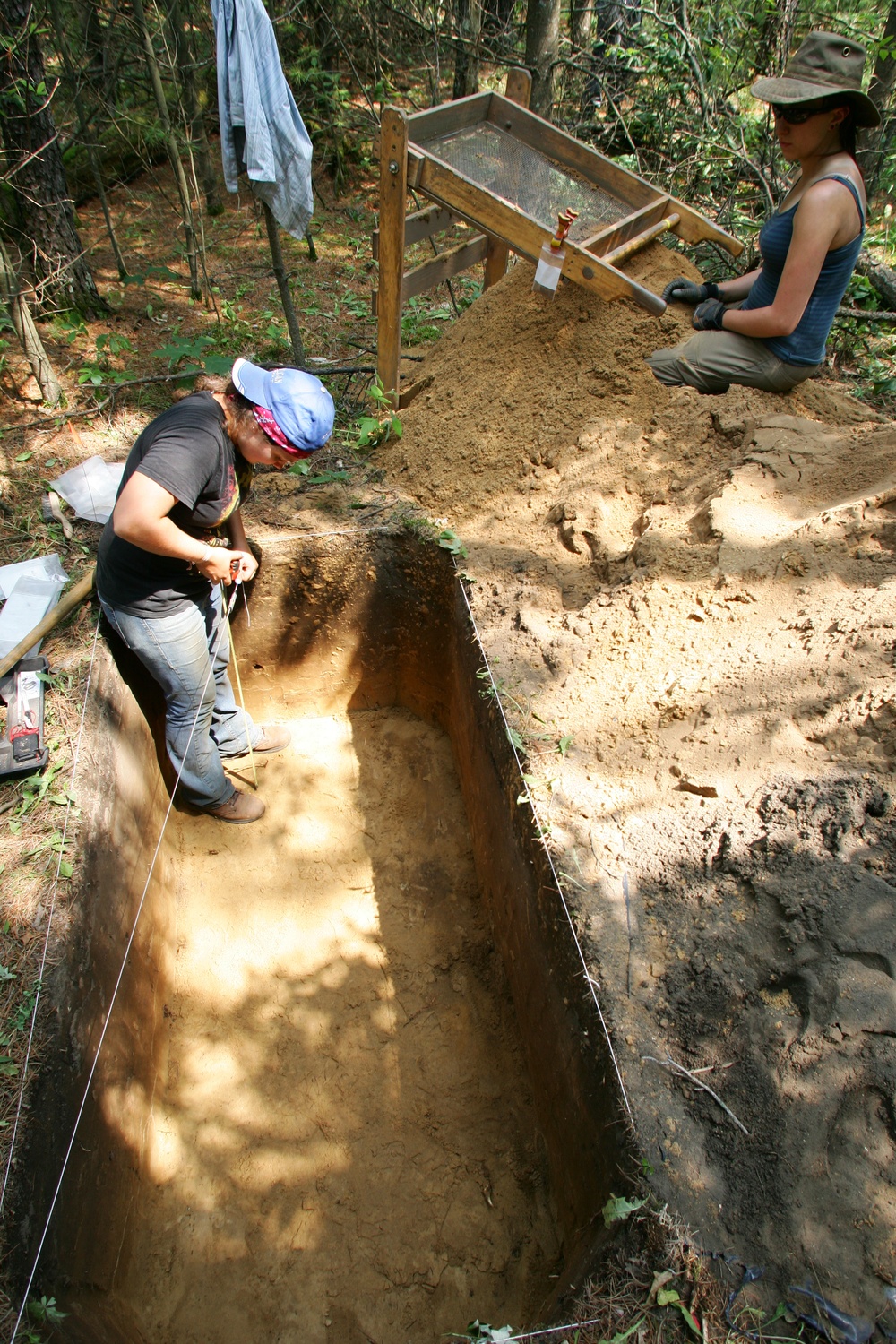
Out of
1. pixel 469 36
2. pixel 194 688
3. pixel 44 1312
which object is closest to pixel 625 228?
pixel 194 688

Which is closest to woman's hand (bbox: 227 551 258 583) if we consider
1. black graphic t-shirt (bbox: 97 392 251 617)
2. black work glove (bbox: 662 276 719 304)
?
black graphic t-shirt (bbox: 97 392 251 617)

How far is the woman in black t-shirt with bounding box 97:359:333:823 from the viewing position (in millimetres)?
2240

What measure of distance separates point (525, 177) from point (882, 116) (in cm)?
392

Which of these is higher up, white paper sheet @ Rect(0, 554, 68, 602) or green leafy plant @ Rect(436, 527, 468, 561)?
green leafy plant @ Rect(436, 527, 468, 561)

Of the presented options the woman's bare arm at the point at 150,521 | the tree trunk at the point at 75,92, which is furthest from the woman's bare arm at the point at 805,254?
the tree trunk at the point at 75,92

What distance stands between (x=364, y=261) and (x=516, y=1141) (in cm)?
804

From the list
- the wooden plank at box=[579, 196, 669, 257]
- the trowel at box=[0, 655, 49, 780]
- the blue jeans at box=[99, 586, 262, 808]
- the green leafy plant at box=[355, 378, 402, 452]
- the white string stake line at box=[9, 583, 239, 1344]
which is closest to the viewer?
the white string stake line at box=[9, 583, 239, 1344]

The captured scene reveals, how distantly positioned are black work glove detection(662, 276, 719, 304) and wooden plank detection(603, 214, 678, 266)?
26 cm

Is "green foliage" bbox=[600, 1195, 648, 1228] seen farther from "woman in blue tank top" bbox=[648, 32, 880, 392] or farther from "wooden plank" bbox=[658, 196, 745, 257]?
"wooden plank" bbox=[658, 196, 745, 257]

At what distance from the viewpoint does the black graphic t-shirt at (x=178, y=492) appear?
2219 mm

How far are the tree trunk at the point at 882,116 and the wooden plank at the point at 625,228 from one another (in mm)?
Result: 3423

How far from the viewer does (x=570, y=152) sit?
395 cm

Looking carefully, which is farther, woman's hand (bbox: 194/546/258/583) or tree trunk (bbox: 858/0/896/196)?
tree trunk (bbox: 858/0/896/196)

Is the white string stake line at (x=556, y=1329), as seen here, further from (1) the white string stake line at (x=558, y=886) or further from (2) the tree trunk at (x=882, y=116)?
(2) the tree trunk at (x=882, y=116)
